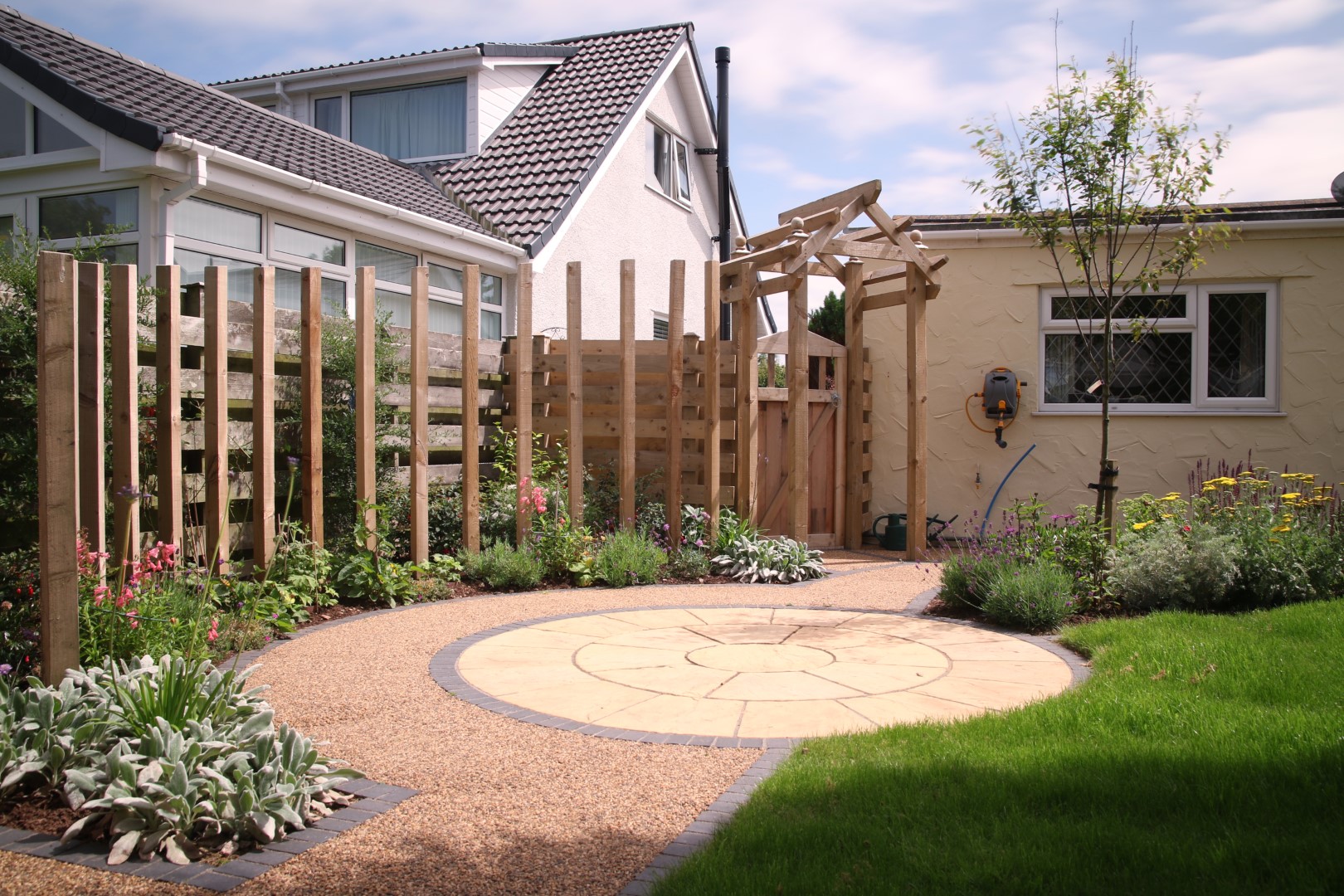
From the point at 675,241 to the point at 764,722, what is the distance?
14114mm

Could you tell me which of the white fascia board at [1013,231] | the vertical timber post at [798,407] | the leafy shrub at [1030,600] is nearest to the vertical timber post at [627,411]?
the vertical timber post at [798,407]

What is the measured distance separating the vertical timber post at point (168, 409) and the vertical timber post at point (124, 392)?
369mm

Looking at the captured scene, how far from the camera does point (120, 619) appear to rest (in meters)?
4.37

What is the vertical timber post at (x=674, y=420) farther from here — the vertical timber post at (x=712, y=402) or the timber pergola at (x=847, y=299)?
the timber pergola at (x=847, y=299)

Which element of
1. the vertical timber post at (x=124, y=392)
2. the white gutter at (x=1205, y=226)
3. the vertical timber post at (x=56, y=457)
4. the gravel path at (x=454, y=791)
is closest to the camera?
the gravel path at (x=454, y=791)

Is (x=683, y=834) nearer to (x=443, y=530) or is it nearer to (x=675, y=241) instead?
(x=443, y=530)

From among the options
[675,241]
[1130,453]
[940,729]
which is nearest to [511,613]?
[940,729]

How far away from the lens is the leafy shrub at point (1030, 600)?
20.5 ft

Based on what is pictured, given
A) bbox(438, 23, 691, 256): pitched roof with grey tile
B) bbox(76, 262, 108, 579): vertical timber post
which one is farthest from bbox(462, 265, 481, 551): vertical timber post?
bbox(438, 23, 691, 256): pitched roof with grey tile

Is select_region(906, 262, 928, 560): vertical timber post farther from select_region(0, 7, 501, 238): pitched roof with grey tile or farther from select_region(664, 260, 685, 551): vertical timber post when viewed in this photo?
select_region(0, 7, 501, 238): pitched roof with grey tile

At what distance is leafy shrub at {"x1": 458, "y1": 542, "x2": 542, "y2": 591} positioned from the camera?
772cm

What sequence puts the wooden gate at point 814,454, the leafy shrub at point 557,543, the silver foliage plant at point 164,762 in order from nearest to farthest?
the silver foliage plant at point 164,762
the leafy shrub at point 557,543
the wooden gate at point 814,454

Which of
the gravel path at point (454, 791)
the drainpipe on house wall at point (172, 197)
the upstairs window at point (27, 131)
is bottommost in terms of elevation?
the gravel path at point (454, 791)

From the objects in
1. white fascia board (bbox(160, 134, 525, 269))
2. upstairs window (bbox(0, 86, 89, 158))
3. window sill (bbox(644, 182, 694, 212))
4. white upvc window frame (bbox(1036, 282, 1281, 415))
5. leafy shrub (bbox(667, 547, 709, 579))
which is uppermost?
window sill (bbox(644, 182, 694, 212))
